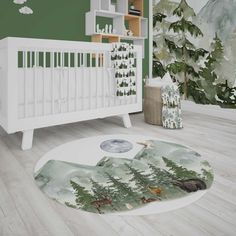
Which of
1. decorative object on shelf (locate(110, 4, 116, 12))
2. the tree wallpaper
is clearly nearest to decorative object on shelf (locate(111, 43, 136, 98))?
decorative object on shelf (locate(110, 4, 116, 12))

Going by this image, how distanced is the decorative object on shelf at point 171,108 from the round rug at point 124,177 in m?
0.62

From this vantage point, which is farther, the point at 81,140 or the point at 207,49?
the point at 207,49

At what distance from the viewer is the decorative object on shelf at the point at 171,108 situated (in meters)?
2.69

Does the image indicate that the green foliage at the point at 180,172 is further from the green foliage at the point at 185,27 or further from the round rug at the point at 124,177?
the green foliage at the point at 185,27

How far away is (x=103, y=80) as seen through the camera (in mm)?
2531

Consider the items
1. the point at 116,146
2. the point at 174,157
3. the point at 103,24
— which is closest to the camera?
the point at 174,157

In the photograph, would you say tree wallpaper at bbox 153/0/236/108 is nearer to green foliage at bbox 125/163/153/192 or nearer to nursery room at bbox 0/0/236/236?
nursery room at bbox 0/0/236/236

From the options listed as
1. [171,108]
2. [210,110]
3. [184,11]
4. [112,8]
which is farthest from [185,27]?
[171,108]

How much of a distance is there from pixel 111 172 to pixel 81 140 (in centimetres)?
79

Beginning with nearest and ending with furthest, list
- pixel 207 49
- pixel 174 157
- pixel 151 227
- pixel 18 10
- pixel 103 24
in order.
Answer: pixel 151 227 → pixel 174 157 → pixel 18 10 → pixel 207 49 → pixel 103 24

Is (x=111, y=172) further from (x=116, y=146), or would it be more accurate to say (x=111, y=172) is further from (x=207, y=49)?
(x=207, y=49)

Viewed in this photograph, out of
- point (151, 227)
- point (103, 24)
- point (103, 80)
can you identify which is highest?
point (103, 24)

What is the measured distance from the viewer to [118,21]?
12.2 ft

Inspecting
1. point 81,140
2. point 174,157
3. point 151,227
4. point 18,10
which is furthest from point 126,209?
point 18,10
